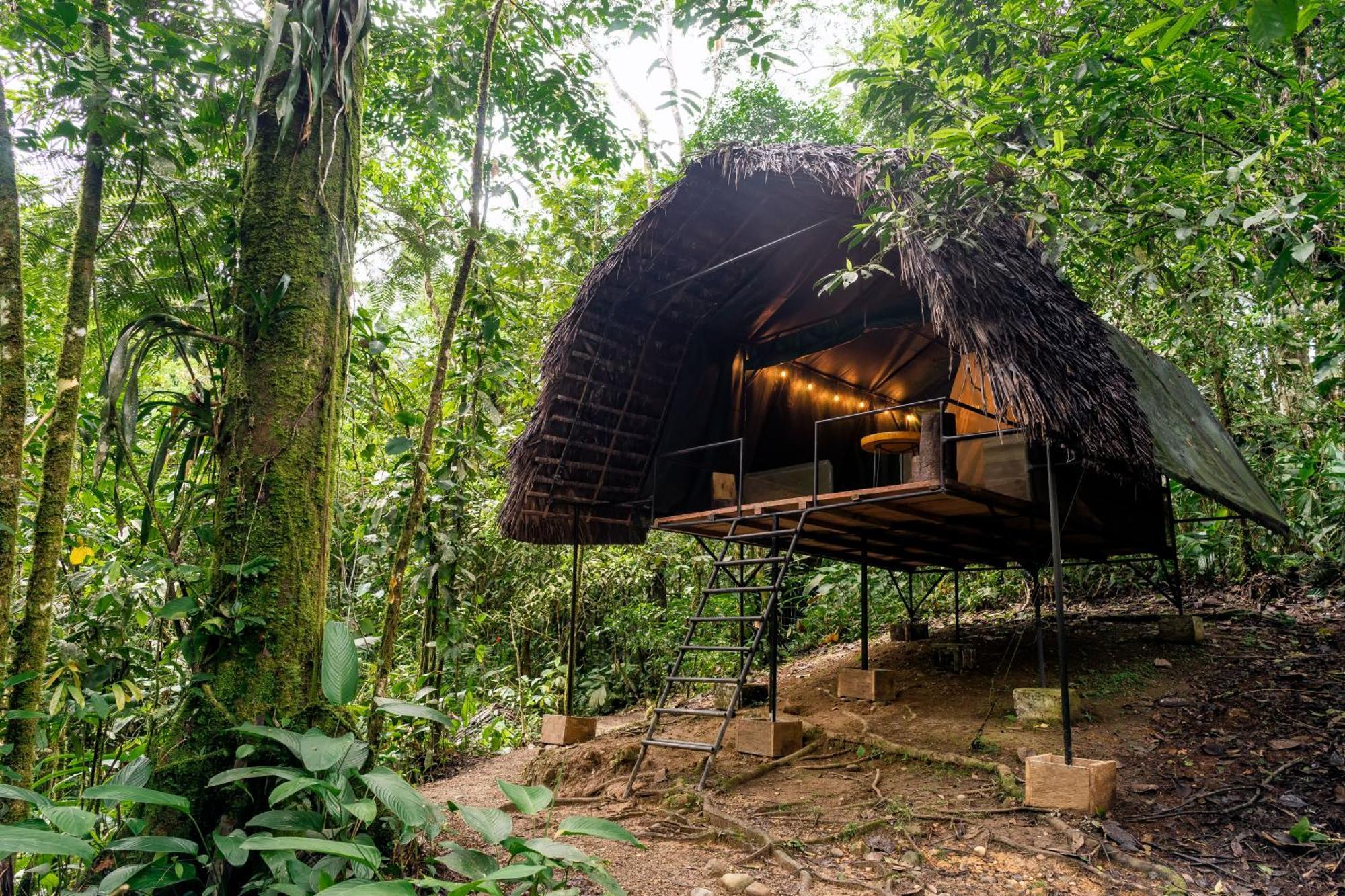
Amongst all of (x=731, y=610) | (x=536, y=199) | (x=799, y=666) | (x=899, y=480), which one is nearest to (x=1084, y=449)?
(x=899, y=480)

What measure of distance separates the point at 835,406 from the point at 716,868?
4.75 meters

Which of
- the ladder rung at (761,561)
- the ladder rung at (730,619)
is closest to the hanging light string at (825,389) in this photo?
the ladder rung at (761,561)

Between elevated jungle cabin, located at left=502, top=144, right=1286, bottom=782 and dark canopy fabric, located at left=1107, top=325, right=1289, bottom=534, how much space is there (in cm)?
3

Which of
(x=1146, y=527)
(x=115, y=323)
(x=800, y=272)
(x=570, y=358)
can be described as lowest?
(x=1146, y=527)

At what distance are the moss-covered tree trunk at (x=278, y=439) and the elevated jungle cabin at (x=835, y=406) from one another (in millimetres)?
2540

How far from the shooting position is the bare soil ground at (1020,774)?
320 cm

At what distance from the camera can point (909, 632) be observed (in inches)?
314

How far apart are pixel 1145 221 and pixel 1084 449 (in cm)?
123

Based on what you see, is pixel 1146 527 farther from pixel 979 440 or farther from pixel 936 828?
pixel 936 828

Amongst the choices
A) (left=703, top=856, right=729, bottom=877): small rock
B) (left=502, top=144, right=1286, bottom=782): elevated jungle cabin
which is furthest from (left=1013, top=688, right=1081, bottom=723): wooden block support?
(left=703, top=856, right=729, bottom=877): small rock

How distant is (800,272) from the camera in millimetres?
6711

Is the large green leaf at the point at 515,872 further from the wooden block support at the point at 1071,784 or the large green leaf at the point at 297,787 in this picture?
the wooden block support at the point at 1071,784

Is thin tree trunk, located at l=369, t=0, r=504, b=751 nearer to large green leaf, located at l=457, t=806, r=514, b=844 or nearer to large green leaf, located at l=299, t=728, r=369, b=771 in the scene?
large green leaf, located at l=299, t=728, r=369, b=771

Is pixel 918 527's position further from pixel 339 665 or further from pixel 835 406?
pixel 339 665
